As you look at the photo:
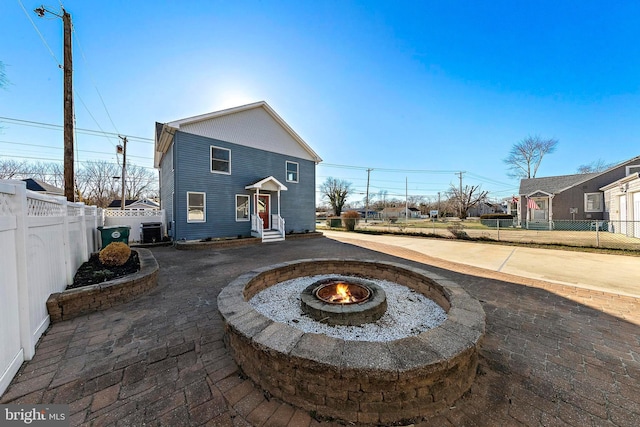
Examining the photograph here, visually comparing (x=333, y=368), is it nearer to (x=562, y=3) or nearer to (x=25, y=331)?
(x=25, y=331)

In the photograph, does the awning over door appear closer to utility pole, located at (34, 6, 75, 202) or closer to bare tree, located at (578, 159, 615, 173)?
utility pole, located at (34, 6, 75, 202)

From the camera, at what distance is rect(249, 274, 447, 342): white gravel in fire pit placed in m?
2.65

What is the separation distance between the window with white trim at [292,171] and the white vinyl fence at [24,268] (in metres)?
10.5

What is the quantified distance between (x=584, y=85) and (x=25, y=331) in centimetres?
2127

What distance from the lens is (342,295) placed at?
133 inches

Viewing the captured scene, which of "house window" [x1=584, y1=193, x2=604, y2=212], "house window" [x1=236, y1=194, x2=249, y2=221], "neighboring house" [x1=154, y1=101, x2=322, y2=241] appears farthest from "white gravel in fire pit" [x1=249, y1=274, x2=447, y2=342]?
"house window" [x1=584, y1=193, x2=604, y2=212]

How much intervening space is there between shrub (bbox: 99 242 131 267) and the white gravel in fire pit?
3425 mm

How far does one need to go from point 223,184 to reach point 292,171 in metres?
4.31

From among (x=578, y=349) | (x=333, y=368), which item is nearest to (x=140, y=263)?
(x=333, y=368)

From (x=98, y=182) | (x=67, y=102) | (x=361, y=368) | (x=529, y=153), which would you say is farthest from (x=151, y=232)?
(x=529, y=153)

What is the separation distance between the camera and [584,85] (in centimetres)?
1184

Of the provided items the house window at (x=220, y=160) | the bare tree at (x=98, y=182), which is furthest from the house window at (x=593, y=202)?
the bare tree at (x=98, y=182)

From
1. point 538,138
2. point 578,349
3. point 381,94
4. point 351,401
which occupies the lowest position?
point 578,349

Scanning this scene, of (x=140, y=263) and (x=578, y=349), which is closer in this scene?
(x=578, y=349)
